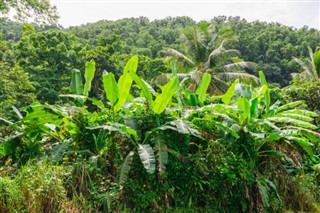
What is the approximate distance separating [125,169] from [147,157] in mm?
326

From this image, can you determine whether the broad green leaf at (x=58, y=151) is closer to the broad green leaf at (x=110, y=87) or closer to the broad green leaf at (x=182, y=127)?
the broad green leaf at (x=110, y=87)

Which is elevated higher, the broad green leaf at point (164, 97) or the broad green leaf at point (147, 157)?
the broad green leaf at point (164, 97)

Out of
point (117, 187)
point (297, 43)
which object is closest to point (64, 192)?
point (117, 187)

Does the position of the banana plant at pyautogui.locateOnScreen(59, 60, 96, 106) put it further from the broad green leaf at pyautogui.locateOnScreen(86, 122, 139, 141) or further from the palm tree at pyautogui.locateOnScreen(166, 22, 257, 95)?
the palm tree at pyautogui.locateOnScreen(166, 22, 257, 95)

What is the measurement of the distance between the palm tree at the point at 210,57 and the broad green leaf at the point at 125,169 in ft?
42.4

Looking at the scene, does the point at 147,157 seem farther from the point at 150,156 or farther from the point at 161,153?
the point at 161,153

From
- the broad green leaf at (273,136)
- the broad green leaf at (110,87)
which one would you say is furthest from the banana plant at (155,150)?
the broad green leaf at (273,136)

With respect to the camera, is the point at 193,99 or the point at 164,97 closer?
the point at 164,97

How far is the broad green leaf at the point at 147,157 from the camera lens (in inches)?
155

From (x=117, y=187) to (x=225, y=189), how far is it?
1.58 metres

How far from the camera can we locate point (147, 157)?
13.5ft

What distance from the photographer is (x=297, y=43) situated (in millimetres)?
37031

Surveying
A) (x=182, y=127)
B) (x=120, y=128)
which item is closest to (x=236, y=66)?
(x=182, y=127)

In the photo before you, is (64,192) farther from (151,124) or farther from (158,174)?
(151,124)
